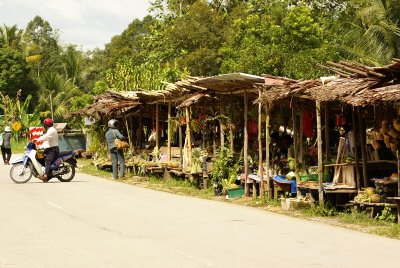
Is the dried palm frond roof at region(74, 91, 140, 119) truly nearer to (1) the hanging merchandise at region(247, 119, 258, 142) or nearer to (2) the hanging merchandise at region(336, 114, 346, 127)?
(1) the hanging merchandise at region(247, 119, 258, 142)

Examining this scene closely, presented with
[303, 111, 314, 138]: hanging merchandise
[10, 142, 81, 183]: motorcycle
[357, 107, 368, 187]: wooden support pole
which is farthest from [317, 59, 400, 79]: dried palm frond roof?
[10, 142, 81, 183]: motorcycle

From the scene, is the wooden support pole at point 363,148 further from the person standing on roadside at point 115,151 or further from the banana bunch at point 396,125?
the person standing on roadside at point 115,151

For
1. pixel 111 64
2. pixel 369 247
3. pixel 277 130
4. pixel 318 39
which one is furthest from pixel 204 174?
pixel 111 64

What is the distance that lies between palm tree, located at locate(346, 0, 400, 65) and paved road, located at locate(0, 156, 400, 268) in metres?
18.7

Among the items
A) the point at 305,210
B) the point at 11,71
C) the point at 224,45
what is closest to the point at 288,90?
the point at 305,210

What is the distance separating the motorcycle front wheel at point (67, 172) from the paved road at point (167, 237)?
5.54m

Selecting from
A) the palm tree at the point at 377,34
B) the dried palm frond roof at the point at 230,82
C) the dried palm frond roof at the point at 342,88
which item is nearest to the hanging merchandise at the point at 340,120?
the dried palm frond roof at the point at 230,82

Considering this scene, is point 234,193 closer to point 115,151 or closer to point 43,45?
point 115,151

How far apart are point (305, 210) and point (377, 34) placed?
20104 millimetres

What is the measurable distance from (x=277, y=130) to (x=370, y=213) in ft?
18.8

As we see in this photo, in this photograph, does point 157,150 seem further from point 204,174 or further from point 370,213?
point 370,213

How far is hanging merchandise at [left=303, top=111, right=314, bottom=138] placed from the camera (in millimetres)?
17484

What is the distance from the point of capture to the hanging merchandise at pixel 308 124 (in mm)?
17484

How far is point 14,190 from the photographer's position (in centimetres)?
1859
